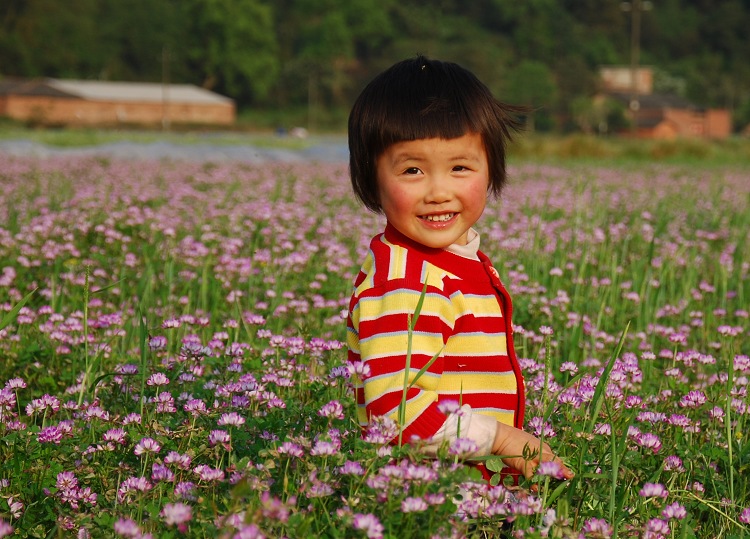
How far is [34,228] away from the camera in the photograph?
245 inches

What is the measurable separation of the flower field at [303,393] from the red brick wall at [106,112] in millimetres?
54884

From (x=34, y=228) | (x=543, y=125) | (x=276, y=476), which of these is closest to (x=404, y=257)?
(x=276, y=476)

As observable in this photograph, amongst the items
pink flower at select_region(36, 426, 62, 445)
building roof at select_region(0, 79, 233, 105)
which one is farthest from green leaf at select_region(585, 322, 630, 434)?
building roof at select_region(0, 79, 233, 105)

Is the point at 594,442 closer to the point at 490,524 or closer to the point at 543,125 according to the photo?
Answer: the point at 490,524

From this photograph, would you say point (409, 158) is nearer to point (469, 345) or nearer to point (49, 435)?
point (469, 345)

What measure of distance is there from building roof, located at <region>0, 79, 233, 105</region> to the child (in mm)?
68438

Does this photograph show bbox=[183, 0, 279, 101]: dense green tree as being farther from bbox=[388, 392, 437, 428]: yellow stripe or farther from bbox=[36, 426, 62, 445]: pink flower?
bbox=[388, 392, 437, 428]: yellow stripe

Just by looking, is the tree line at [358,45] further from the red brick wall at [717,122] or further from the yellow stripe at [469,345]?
the yellow stripe at [469,345]

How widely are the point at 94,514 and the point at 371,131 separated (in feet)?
3.89

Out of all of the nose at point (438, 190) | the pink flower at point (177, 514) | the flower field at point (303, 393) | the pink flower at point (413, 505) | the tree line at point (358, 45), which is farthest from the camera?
the tree line at point (358, 45)

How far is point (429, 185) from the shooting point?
2.45 meters

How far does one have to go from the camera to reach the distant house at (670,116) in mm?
80750

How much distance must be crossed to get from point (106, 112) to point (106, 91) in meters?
4.69

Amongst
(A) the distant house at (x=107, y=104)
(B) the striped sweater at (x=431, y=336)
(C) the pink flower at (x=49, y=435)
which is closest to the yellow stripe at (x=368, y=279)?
(B) the striped sweater at (x=431, y=336)
